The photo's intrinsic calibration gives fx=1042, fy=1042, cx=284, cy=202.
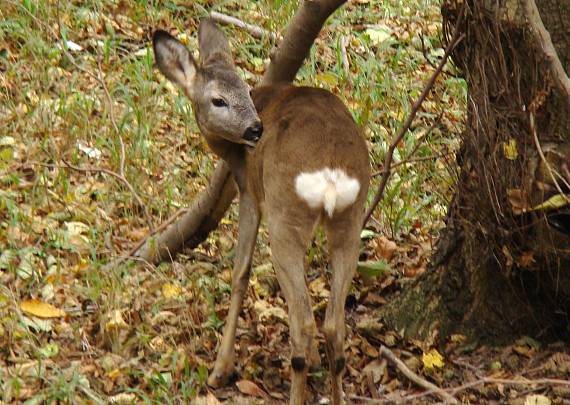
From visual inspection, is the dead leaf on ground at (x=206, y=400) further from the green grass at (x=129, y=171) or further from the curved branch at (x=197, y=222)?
the curved branch at (x=197, y=222)

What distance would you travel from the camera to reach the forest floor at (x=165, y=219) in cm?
535

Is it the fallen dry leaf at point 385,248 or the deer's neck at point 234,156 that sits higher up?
the deer's neck at point 234,156

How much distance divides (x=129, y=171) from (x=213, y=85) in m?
1.68

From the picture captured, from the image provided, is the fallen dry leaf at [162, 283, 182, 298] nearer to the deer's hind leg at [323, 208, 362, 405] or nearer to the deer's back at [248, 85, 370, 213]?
the deer's back at [248, 85, 370, 213]

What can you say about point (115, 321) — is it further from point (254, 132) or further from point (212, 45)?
point (212, 45)

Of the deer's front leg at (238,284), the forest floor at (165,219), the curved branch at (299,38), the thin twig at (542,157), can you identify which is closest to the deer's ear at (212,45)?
the curved branch at (299,38)

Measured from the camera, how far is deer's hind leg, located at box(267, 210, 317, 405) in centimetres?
482

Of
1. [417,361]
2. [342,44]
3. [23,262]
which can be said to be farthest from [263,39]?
[417,361]

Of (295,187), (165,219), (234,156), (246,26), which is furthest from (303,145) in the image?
(246,26)

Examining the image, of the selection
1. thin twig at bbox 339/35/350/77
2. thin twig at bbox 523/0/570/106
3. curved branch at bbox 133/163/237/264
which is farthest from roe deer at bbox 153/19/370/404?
thin twig at bbox 339/35/350/77

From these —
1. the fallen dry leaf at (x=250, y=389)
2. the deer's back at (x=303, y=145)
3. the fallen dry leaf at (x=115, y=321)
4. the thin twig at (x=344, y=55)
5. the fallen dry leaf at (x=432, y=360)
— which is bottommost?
the fallen dry leaf at (x=250, y=389)

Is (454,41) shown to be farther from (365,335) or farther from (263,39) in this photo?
(263,39)

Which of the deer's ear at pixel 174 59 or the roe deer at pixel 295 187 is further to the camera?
the deer's ear at pixel 174 59

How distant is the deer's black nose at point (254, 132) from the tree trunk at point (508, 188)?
1.06 m
